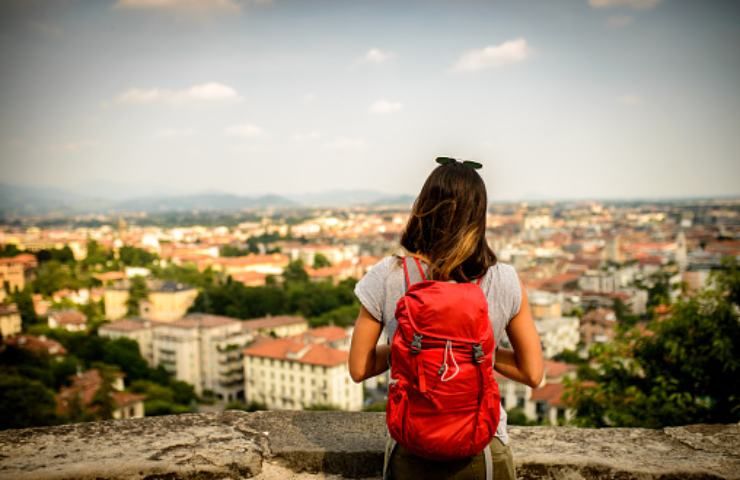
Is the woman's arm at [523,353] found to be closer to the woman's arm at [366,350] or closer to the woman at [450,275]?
the woman at [450,275]

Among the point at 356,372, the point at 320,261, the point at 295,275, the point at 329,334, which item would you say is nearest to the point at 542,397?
the point at 329,334

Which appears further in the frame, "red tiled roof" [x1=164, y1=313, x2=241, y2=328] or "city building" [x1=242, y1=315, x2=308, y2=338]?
"city building" [x1=242, y1=315, x2=308, y2=338]

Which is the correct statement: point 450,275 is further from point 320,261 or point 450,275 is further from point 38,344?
point 320,261

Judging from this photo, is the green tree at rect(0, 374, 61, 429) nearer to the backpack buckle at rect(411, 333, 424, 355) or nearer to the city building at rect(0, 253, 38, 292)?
the backpack buckle at rect(411, 333, 424, 355)

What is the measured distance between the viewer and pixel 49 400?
18.8 meters

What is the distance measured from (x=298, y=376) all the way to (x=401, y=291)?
2442 centimetres

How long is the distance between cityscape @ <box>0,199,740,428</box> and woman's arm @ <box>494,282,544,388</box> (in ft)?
1.10

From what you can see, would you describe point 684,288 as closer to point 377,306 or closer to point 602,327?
point 377,306

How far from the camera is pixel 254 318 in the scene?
38469 mm

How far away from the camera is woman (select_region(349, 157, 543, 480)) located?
1.21m

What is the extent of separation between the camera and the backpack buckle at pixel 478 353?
1129 millimetres

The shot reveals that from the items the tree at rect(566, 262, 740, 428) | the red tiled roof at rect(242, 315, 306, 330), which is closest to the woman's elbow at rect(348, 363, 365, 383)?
the tree at rect(566, 262, 740, 428)

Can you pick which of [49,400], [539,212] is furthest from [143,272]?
[539,212]

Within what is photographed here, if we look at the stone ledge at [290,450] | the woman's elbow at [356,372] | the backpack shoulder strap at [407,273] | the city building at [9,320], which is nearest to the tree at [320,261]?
the city building at [9,320]
